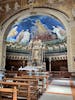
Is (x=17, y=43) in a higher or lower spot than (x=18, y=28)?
lower

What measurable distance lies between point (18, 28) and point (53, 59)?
577cm

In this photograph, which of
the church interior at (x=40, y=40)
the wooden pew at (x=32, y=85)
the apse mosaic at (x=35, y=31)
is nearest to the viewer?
the wooden pew at (x=32, y=85)

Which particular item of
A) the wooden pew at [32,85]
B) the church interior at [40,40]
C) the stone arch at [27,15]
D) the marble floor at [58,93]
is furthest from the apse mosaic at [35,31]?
the wooden pew at [32,85]

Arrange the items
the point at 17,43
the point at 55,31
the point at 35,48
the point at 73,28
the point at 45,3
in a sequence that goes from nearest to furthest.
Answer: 1. the point at 73,28
2. the point at 45,3
3. the point at 35,48
4. the point at 55,31
5. the point at 17,43

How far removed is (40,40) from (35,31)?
9.76 ft

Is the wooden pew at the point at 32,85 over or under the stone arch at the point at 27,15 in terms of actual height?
under

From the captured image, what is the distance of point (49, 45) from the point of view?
64.7 ft

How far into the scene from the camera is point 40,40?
1738 cm

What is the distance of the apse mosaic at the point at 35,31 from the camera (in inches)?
714

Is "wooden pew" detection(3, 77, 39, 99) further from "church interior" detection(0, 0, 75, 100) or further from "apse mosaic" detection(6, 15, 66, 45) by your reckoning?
"apse mosaic" detection(6, 15, 66, 45)

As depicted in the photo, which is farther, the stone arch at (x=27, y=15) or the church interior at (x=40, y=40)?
the stone arch at (x=27, y=15)

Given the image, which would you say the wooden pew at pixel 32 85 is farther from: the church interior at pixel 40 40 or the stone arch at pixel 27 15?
the stone arch at pixel 27 15

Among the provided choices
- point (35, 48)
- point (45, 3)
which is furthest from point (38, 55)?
point (45, 3)

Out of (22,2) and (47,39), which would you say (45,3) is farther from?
(47,39)
